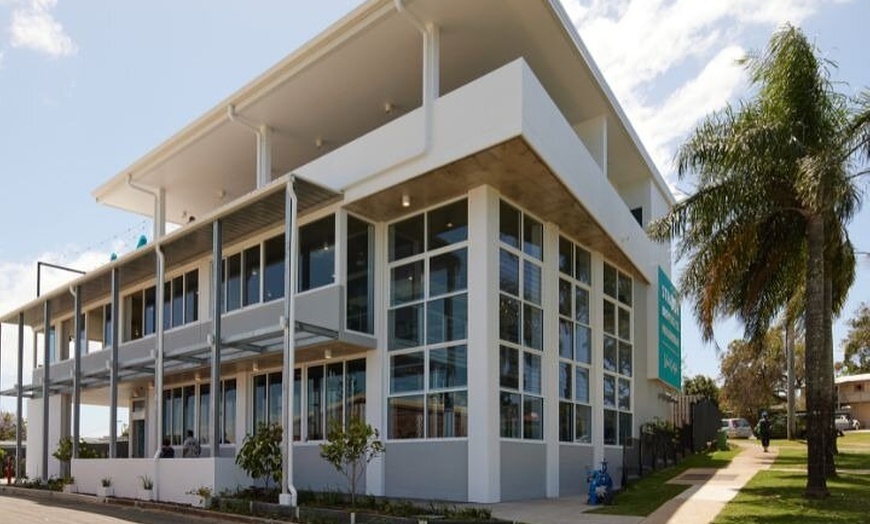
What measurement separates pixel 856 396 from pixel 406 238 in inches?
2312

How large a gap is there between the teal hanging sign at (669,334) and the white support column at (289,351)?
14727 mm

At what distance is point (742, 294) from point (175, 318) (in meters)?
15.5

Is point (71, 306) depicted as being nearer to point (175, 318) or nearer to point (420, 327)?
point (175, 318)

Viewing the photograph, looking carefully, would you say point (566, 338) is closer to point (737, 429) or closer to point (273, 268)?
point (273, 268)

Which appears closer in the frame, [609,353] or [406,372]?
[406,372]

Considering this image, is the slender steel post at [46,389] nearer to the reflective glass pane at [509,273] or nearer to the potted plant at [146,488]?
the potted plant at [146,488]

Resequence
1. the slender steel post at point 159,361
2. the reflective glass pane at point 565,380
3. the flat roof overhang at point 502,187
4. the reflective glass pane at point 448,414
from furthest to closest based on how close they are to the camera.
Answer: the slender steel post at point 159,361, the reflective glass pane at point 565,380, the reflective glass pane at point 448,414, the flat roof overhang at point 502,187

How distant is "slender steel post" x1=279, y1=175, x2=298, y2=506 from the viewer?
47.9 ft

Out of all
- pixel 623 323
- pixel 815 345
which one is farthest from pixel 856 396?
pixel 815 345

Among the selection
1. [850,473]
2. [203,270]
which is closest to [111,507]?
[203,270]

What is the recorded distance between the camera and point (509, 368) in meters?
16.0

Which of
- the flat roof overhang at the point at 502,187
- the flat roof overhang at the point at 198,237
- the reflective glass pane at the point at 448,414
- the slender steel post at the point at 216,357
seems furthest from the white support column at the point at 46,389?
the reflective glass pane at the point at 448,414

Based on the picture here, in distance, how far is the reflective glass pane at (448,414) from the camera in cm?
1545

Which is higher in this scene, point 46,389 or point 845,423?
point 46,389
